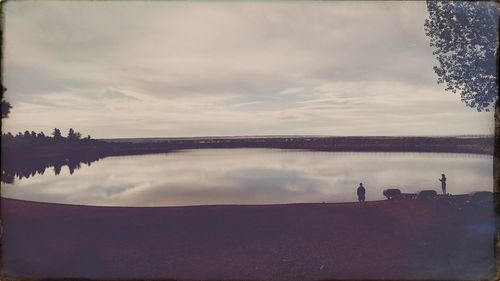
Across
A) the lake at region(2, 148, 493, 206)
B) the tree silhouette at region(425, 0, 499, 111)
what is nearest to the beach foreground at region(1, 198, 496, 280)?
the lake at region(2, 148, 493, 206)

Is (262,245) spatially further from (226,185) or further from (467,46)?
(226,185)

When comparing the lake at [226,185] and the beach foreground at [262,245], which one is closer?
the beach foreground at [262,245]

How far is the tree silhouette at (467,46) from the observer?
39.0ft

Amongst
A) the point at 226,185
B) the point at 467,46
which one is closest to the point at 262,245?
the point at 467,46

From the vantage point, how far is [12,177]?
11742 mm

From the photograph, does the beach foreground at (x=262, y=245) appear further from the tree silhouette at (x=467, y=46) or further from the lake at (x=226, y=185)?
the tree silhouette at (x=467, y=46)

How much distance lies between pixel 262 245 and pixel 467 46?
1057 cm

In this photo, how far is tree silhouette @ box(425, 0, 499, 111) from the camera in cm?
1189

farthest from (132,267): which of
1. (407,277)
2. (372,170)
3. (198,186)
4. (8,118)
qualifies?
(372,170)

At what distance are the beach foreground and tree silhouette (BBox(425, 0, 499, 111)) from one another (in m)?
4.33

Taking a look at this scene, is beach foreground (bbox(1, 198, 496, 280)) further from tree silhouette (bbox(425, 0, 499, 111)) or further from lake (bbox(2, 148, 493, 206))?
tree silhouette (bbox(425, 0, 499, 111))

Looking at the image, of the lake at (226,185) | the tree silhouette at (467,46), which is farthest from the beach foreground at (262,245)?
the tree silhouette at (467,46)

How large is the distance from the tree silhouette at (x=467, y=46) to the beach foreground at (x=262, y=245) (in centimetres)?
433

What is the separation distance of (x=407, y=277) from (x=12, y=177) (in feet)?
43.5
